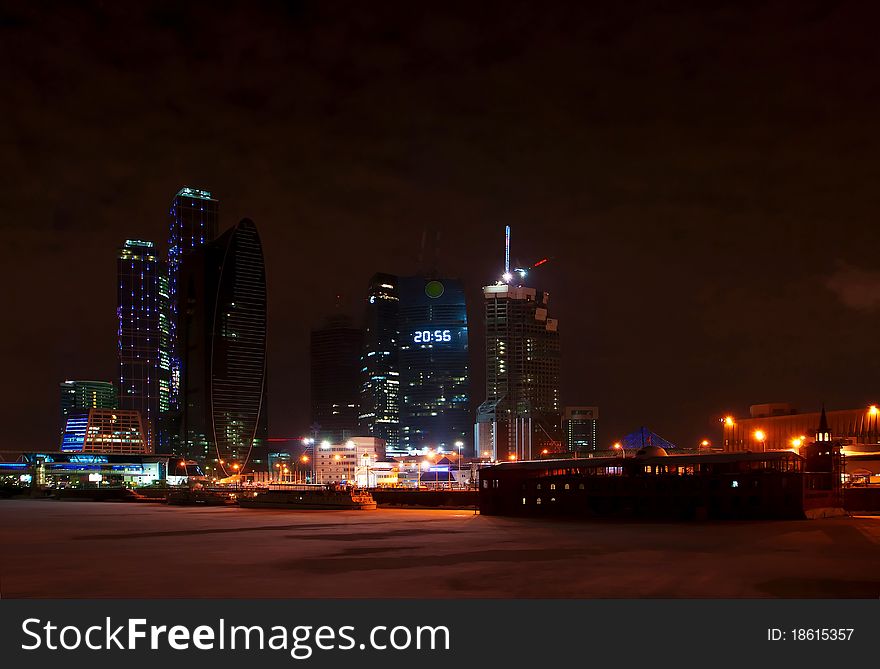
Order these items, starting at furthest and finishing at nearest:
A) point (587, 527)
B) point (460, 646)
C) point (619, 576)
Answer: point (587, 527) → point (619, 576) → point (460, 646)

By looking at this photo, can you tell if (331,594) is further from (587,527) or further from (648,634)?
(587,527)

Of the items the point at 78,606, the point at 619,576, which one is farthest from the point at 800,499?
the point at 78,606

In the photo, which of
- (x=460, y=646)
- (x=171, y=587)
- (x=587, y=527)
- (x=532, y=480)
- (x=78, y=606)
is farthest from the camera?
(x=532, y=480)

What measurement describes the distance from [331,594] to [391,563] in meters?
12.5

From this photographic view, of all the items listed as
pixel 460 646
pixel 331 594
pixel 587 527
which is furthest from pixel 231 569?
pixel 587 527

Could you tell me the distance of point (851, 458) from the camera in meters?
151

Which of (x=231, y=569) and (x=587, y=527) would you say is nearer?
(x=231, y=569)

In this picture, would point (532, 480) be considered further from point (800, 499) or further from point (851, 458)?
point (851, 458)

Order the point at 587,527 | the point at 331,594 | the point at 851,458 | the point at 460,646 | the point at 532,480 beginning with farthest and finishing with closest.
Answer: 1. the point at 851,458
2. the point at 532,480
3. the point at 587,527
4. the point at 331,594
5. the point at 460,646

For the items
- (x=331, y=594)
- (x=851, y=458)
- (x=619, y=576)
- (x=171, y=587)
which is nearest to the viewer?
(x=331, y=594)

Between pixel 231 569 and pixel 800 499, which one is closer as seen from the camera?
pixel 231 569

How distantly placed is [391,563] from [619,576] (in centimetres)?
1295

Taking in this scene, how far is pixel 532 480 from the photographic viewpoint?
333ft

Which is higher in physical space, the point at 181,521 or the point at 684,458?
the point at 684,458
